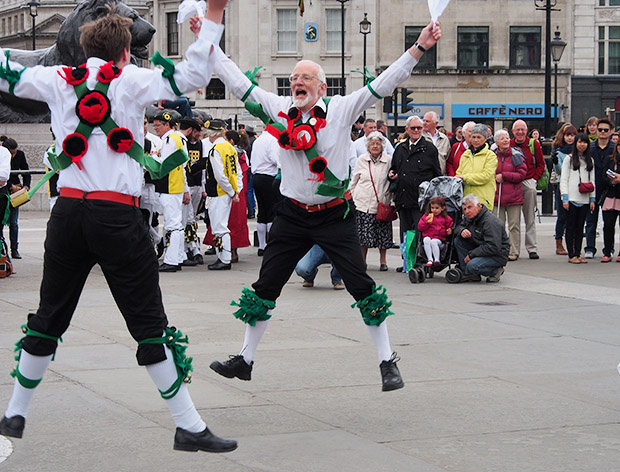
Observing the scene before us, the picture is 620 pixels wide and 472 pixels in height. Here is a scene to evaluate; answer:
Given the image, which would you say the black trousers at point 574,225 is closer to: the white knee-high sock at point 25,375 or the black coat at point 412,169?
the black coat at point 412,169

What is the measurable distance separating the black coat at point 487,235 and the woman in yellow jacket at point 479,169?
0.59m

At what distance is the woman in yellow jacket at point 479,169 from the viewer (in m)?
13.2

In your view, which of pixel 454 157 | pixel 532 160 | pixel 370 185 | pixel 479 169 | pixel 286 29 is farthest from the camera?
pixel 286 29

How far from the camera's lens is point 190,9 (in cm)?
525

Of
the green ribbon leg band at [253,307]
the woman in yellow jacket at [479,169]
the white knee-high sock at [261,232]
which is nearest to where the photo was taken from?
the green ribbon leg band at [253,307]

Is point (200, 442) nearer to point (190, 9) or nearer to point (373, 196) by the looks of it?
point (190, 9)

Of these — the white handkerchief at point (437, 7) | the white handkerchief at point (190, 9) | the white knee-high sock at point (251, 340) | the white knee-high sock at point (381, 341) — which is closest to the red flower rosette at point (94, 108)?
the white handkerchief at point (190, 9)

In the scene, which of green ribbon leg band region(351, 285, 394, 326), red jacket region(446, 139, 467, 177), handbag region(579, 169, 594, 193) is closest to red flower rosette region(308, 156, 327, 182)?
green ribbon leg band region(351, 285, 394, 326)

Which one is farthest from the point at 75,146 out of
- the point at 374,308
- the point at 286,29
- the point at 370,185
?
the point at 286,29

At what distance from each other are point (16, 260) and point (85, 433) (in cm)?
974

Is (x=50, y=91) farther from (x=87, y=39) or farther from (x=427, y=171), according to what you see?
(x=427, y=171)

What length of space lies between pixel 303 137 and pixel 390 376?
151 cm

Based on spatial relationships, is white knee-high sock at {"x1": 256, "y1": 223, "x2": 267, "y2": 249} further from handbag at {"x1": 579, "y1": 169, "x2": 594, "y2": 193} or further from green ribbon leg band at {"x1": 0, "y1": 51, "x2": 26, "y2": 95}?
green ribbon leg band at {"x1": 0, "y1": 51, "x2": 26, "y2": 95}

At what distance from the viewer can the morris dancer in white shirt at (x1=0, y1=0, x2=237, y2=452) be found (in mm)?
4969
